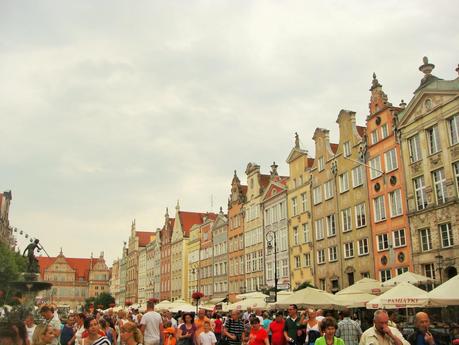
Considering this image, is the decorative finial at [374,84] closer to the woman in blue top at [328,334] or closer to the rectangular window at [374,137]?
the rectangular window at [374,137]

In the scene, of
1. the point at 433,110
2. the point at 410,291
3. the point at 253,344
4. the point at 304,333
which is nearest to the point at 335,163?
the point at 433,110

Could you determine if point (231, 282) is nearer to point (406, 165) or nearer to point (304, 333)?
point (406, 165)

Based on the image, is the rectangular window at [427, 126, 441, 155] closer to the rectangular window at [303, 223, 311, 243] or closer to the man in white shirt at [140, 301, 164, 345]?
the rectangular window at [303, 223, 311, 243]

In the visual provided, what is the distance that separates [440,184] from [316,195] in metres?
13.3

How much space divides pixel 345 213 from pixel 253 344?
25122 millimetres

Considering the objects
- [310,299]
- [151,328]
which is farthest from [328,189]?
[151,328]

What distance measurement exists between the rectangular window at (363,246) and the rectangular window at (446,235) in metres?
6.68

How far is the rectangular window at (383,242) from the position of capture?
31031mm

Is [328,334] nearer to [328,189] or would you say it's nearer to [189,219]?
[328,189]

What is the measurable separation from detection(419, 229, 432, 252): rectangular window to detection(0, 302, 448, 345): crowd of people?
48.4 ft

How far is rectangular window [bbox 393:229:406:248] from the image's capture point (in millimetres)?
29562

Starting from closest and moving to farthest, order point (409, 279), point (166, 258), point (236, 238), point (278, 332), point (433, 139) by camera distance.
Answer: point (278, 332)
point (409, 279)
point (433, 139)
point (236, 238)
point (166, 258)

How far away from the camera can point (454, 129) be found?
26.6 meters

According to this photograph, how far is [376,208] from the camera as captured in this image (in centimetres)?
3228
